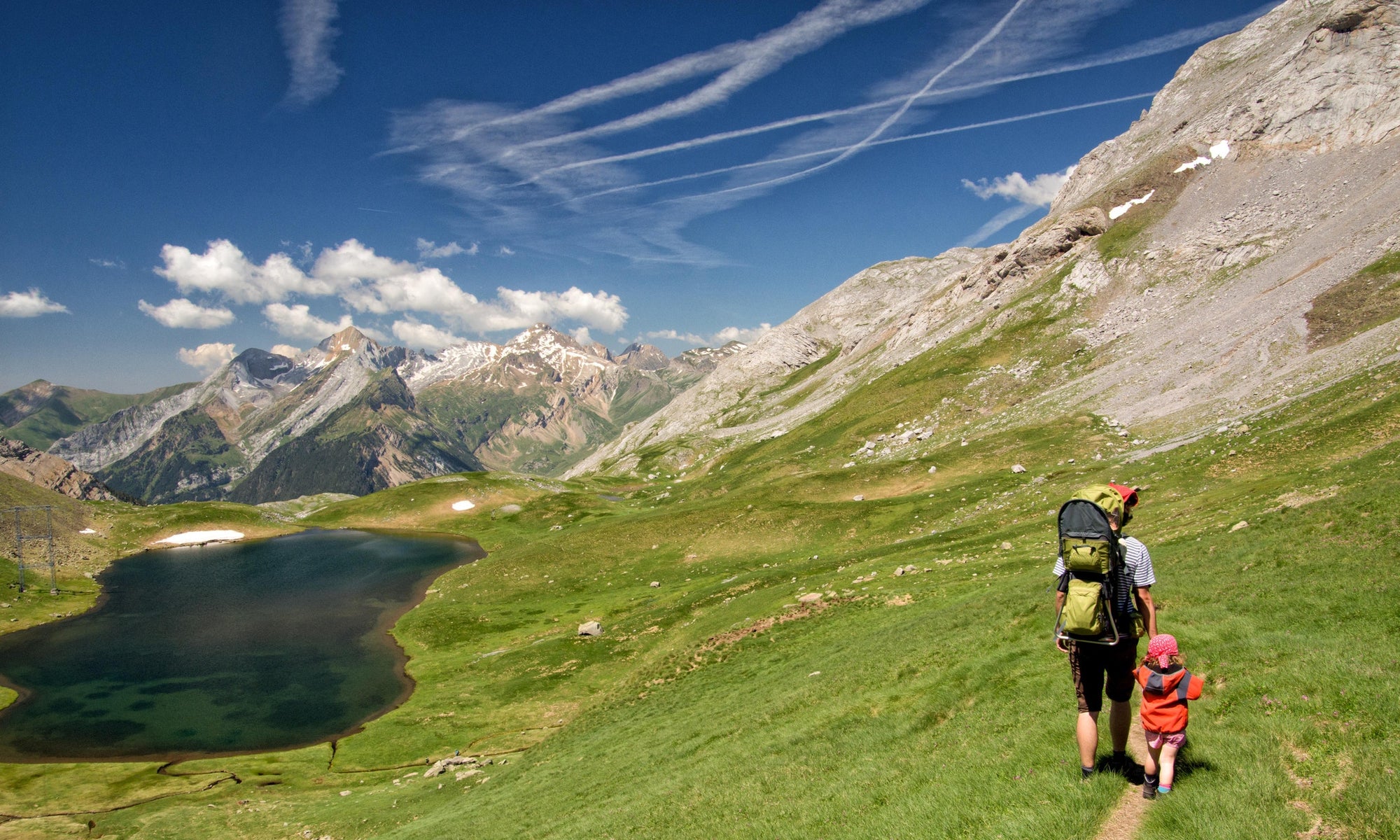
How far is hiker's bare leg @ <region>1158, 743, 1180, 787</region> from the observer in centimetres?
1094

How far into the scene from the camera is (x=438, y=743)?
45.6 m

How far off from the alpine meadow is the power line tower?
1.71 meters

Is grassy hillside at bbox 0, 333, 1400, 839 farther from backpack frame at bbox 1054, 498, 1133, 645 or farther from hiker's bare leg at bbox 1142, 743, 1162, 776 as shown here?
backpack frame at bbox 1054, 498, 1133, 645

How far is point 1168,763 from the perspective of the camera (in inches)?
432

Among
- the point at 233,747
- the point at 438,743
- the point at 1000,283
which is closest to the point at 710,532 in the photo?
the point at 438,743

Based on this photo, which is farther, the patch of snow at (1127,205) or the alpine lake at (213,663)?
the patch of snow at (1127,205)

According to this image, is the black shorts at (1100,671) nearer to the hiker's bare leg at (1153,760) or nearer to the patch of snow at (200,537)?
the hiker's bare leg at (1153,760)

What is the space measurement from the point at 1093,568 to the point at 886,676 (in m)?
16.2

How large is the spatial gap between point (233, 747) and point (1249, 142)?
636 feet

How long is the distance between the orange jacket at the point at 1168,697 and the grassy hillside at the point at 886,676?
1170 millimetres

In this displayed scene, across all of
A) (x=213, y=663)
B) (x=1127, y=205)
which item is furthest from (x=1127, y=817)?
(x=1127, y=205)

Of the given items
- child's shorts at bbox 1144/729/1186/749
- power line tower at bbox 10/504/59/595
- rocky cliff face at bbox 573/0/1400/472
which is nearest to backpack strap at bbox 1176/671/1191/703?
child's shorts at bbox 1144/729/1186/749

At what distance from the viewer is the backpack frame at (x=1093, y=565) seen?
447 inches

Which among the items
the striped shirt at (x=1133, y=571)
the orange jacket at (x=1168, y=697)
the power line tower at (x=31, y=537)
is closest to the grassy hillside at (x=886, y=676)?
the orange jacket at (x=1168, y=697)
